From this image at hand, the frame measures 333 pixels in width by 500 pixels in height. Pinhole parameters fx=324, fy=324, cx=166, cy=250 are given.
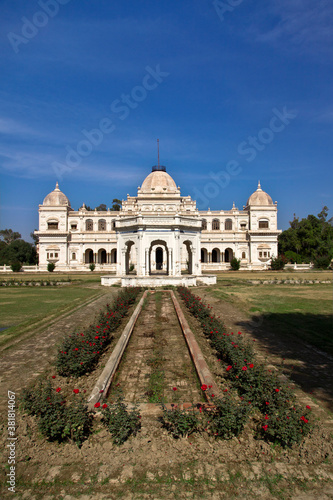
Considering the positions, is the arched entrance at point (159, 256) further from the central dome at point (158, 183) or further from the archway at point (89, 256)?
the archway at point (89, 256)

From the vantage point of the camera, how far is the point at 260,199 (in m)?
55.6

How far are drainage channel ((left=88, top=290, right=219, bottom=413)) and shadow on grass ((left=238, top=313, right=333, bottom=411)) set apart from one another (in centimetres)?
194

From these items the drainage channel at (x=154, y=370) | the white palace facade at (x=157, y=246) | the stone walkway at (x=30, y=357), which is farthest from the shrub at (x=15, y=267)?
the drainage channel at (x=154, y=370)

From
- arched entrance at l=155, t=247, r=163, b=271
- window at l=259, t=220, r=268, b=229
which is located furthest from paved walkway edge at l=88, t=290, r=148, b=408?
window at l=259, t=220, r=268, b=229

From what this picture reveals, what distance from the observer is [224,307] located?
578 inches

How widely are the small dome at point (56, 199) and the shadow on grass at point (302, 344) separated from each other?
157ft

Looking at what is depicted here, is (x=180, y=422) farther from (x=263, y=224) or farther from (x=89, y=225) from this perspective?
(x=263, y=224)

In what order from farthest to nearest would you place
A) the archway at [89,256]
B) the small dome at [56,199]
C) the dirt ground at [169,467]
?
the small dome at [56,199] → the archway at [89,256] → the dirt ground at [169,467]

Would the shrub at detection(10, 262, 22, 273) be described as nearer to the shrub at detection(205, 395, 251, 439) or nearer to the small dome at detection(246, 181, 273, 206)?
the small dome at detection(246, 181, 273, 206)

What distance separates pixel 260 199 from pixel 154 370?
52.5 metres

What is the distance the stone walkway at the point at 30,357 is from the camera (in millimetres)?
6418

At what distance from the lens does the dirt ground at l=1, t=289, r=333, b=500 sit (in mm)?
3605

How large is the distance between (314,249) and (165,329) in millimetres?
47042

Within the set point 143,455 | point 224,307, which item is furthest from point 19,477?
point 224,307
